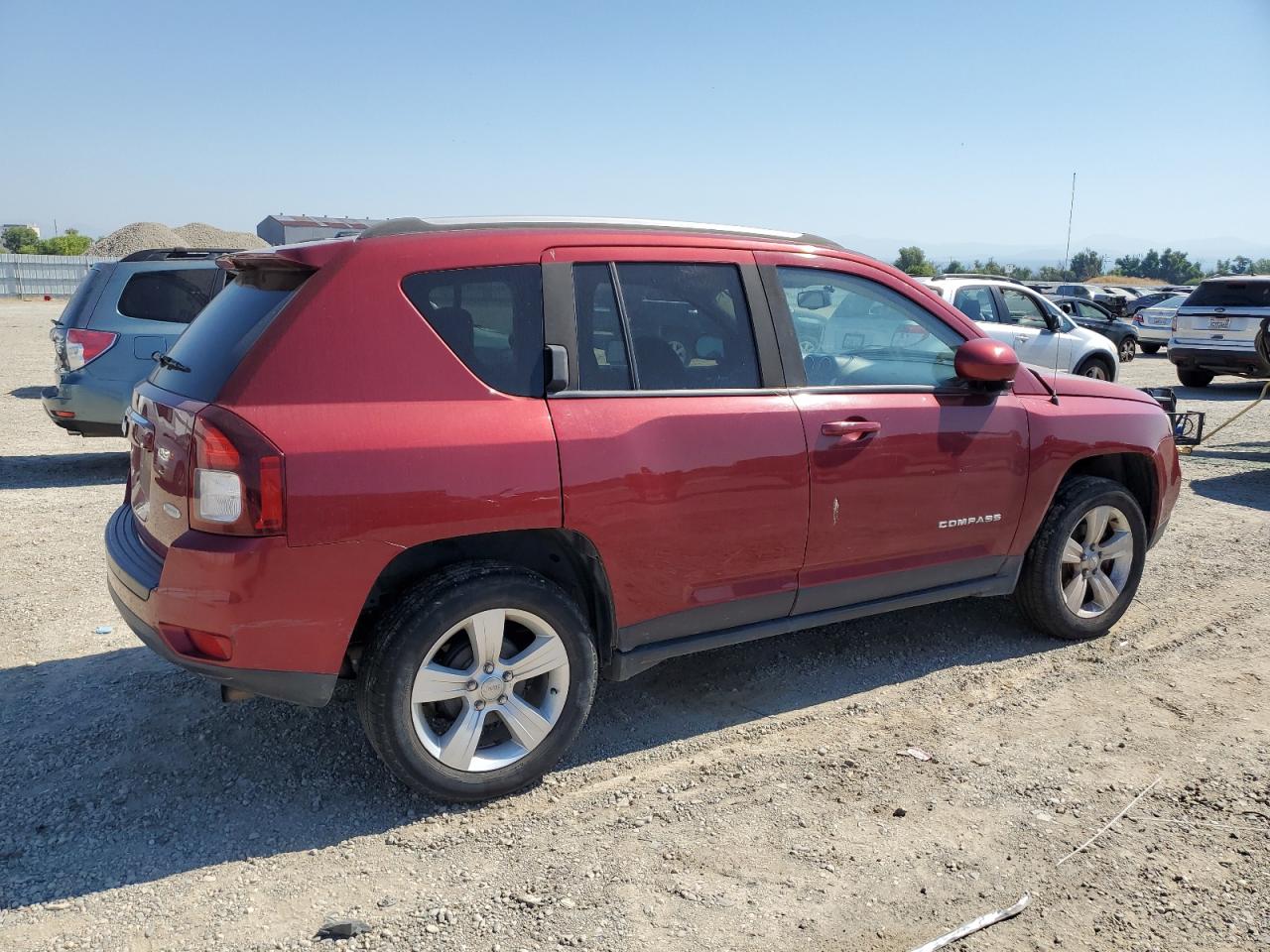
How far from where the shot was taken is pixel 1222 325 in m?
15.3

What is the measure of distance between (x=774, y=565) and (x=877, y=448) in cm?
64

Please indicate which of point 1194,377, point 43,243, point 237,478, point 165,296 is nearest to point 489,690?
point 237,478

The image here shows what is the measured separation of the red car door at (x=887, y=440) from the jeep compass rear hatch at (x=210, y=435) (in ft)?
6.23

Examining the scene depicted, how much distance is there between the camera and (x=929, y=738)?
4.00m

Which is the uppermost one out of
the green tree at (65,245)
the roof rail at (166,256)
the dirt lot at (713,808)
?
the green tree at (65,245)

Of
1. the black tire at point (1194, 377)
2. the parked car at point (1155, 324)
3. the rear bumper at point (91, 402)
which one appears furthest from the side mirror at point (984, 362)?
the parked car at point (1155, 324)

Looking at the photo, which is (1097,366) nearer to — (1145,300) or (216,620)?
(216,620)

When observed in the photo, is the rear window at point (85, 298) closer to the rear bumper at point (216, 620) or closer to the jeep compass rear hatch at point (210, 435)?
the jeep compass rear hatch at point (210, 435)

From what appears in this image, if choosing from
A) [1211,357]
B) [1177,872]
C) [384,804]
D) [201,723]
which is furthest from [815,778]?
[1211,357]

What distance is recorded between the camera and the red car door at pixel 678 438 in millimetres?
3492

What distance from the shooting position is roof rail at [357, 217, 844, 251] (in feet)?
11.2

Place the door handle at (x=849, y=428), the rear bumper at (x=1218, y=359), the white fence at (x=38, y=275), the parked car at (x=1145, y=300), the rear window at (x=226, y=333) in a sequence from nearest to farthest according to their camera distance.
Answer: the rear window at (x=226, y=333), the door handle at (x=849, y=428), the rear bumper at (x=1218, y=359), the parked car at (x=1145, y=300), the white fence at (x=38, y=275)

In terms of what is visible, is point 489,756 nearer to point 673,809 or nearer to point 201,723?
point 673,809

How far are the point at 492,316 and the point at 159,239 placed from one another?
152 ft
